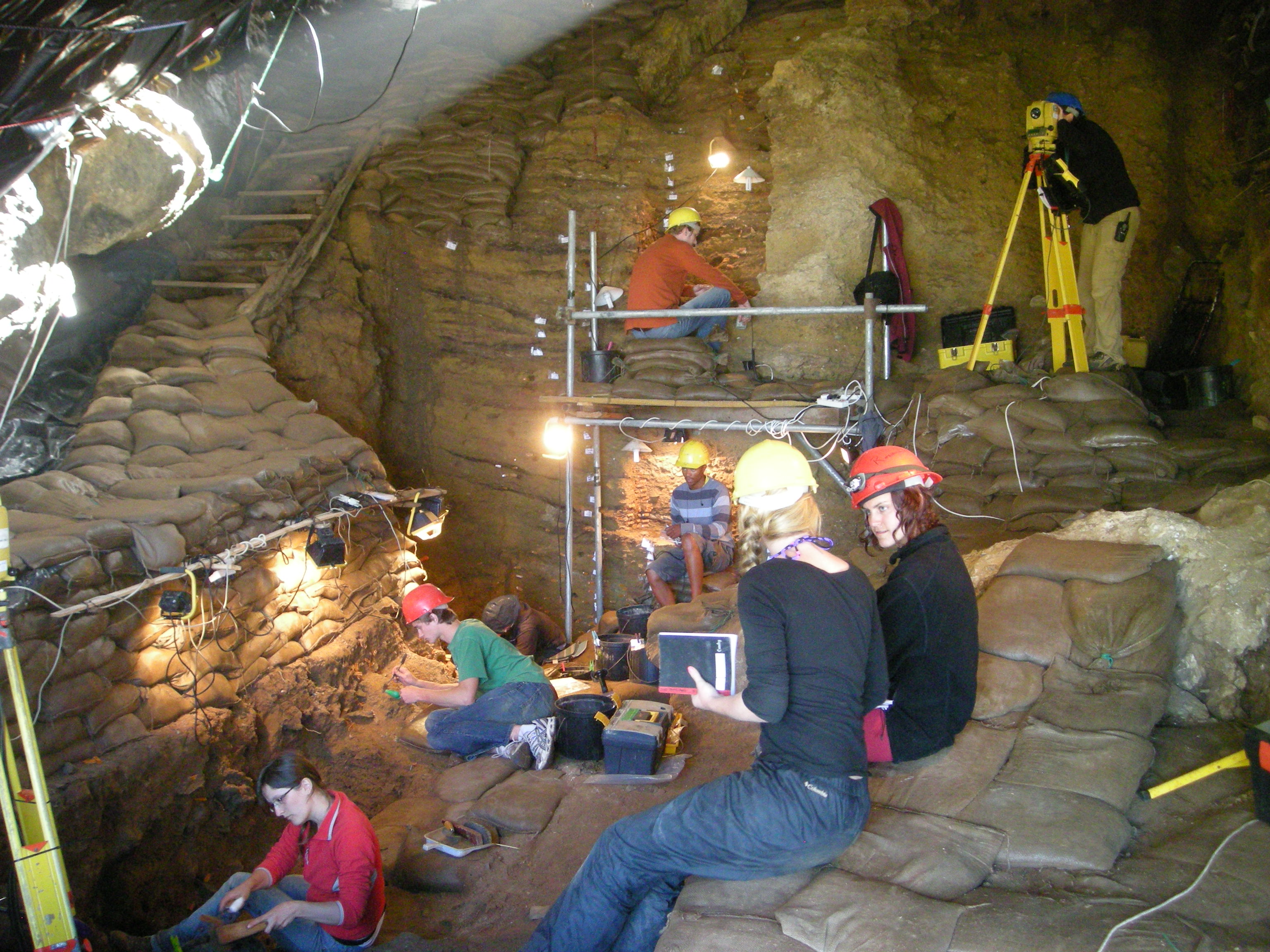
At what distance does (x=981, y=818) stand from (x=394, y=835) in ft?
9.62

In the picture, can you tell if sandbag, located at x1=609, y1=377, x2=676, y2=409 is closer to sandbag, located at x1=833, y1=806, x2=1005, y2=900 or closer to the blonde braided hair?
the blonde braided hair

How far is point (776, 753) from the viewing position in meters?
2.31

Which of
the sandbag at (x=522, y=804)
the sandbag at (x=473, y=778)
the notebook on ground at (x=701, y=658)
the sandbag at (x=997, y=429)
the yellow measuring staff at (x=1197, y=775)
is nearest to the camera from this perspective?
the notebook on ground at (x=701, y=658)

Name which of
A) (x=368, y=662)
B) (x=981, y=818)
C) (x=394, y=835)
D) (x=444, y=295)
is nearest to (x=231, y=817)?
(x=394, y=835)

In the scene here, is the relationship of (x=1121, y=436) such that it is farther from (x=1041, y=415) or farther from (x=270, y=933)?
(x=270, y=933)

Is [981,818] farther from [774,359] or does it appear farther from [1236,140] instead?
[1236,140]

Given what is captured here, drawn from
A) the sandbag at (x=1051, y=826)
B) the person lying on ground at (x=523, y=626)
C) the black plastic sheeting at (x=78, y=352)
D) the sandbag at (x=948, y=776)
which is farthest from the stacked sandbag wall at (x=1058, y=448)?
the black plastic sheeting at (x=78, y=352)

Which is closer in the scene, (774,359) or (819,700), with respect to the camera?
(819,700)

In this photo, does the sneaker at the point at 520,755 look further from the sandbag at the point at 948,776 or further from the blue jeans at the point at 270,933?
the sandbag at the point at 948,776

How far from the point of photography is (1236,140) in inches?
249

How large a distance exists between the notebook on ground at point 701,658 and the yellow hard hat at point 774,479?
42cm

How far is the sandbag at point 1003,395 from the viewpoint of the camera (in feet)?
17.3

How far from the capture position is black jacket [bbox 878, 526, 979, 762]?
269cm

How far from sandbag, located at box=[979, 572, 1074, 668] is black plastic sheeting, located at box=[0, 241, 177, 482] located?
16.7 ft
